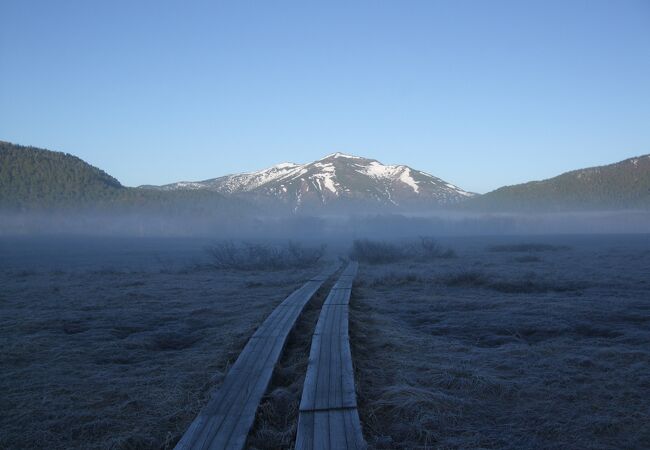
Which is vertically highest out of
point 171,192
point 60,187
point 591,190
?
point 171,192

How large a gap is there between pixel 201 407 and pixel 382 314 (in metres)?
7.96

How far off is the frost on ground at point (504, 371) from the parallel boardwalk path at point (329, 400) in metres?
0.26

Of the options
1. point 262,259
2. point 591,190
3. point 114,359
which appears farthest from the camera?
point 591,190

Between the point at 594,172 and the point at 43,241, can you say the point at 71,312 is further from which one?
the point at 594,172

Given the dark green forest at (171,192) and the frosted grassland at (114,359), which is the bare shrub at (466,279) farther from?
the dark green forest at (171,192)

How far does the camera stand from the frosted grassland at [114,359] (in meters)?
6.14

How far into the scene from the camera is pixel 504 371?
812 centimetres

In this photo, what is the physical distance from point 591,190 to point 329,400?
404ft

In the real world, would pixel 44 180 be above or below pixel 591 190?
above

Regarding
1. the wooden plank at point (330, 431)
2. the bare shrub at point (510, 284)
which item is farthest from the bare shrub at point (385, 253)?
the wooden plank at point (330, 431)

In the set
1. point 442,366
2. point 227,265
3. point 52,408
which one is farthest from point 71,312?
point 227,265

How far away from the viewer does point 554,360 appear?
8.62m

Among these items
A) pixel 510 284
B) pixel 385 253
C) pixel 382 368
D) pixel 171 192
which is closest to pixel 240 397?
pixel 382 368

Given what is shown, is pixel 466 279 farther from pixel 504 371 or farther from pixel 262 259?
pixel 262 259
